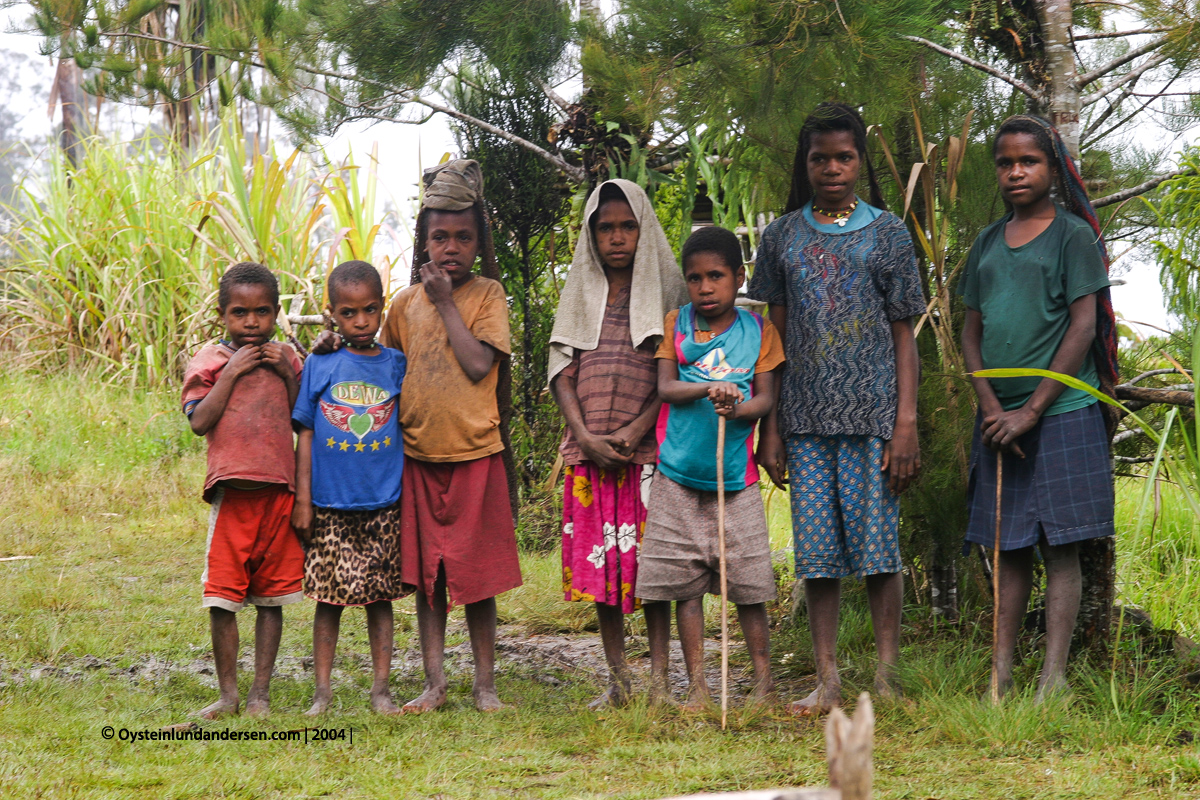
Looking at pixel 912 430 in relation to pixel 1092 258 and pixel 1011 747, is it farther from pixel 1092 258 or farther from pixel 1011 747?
pixel 1011 747

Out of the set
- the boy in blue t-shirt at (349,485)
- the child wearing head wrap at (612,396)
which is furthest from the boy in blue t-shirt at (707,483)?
the boy in blue t-shirt at (349,485)

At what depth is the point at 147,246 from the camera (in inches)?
345

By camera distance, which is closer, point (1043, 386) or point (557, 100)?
point (1043, 386)

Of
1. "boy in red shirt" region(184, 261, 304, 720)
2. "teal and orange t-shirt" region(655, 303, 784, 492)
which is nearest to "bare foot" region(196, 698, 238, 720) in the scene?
"boy in red shirt" region(184, 261, 304, 720)

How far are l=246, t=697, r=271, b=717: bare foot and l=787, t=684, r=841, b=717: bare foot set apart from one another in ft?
5.60

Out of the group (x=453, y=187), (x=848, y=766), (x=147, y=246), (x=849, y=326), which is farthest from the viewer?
(x=147, y=246)

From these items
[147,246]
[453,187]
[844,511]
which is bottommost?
[844,511]

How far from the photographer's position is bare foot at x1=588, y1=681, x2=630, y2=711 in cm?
355

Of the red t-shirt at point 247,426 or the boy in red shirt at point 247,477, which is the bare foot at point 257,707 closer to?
the boy in red shirt at point 247,477

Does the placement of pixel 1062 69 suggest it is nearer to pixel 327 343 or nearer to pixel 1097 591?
Answer: pixel 1097 591

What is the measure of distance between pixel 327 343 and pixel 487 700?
4.37ft

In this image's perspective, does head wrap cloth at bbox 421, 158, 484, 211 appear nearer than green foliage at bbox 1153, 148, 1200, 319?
No

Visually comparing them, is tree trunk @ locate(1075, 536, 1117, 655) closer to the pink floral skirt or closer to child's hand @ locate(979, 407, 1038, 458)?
child's hand @ locate(979, 407, 1038, 458)

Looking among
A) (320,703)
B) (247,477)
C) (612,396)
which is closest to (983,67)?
(612,396)
